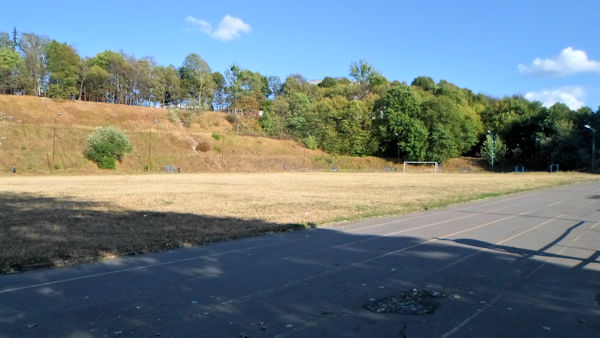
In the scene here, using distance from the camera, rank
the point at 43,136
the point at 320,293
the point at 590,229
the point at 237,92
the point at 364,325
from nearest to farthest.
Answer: the point at 364,325 → the point at 320,293 → the point at 590,229 → the point at 43,136 → the point at 237,92

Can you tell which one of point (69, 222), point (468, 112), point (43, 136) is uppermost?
point (468, 112)

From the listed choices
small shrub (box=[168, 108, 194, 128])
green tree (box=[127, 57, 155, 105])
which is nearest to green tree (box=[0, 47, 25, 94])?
green tree (box=[127, 57, 155, 105])

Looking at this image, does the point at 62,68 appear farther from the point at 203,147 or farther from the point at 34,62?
the point at 203,147

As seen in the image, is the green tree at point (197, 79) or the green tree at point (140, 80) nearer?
the green tree at point (140, 80)

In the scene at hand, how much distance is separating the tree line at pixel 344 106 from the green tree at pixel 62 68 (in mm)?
200

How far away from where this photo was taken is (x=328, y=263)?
769cm

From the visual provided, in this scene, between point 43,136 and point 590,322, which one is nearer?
point 590,322

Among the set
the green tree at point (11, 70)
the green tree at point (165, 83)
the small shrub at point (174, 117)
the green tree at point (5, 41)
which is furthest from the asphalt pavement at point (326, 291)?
the green tree at point (5, 41)

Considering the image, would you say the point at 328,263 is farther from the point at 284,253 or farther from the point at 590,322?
the point at 590,322

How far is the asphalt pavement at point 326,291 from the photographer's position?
466 cm

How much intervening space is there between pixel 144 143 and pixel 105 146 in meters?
12.3

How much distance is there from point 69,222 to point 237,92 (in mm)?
98669

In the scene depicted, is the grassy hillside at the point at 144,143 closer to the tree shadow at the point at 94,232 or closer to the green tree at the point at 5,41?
the green tree at the point at 5,41

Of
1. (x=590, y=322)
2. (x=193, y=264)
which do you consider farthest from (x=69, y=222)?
(x=590, y=322)
